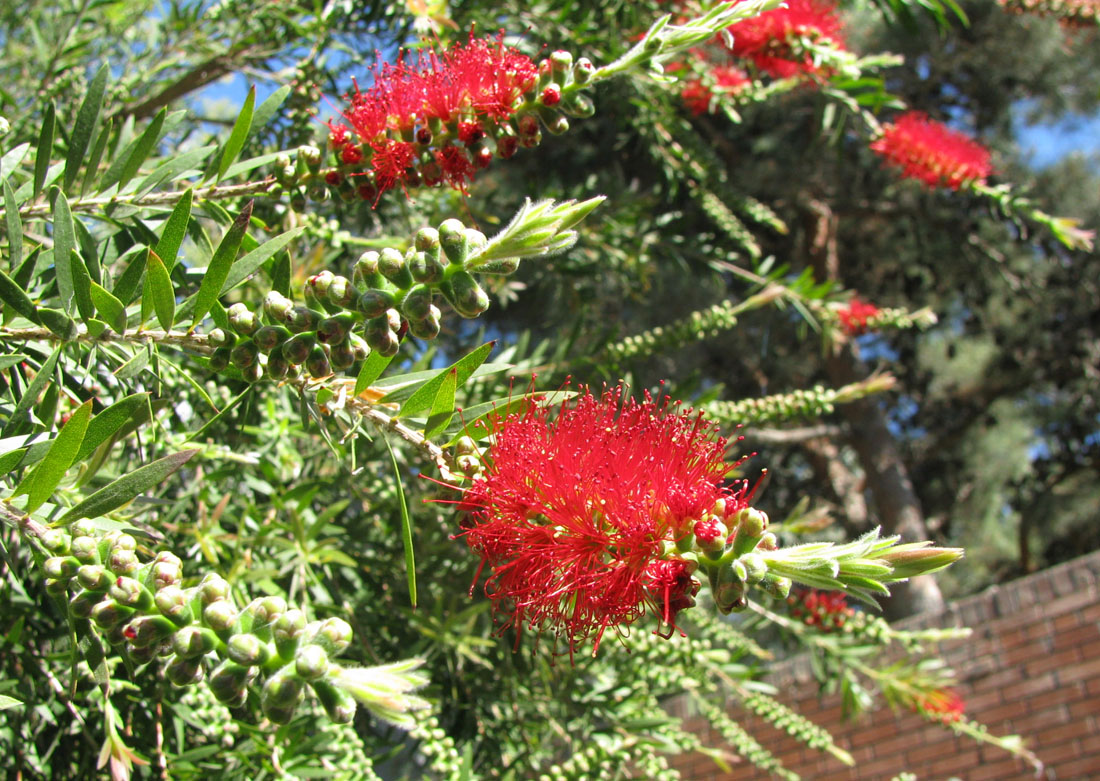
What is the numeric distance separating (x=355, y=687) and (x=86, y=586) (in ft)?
0.94

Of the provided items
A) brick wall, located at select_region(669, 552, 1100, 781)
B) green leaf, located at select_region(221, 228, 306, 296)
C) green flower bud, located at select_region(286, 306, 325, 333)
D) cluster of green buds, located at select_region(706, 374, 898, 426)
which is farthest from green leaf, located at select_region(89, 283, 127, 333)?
brick wall, located at select_region(669, 552, 1100, 781)

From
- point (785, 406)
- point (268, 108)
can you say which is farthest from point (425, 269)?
point (785, 406)

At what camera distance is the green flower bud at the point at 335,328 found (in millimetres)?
923

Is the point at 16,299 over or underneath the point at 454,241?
underneath

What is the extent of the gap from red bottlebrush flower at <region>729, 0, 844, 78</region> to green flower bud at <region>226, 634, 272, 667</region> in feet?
7.30

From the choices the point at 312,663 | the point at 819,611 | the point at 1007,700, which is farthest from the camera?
the point at 1007,700

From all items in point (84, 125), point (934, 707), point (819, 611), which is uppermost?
point (84, 125)

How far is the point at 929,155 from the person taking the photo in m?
2.83

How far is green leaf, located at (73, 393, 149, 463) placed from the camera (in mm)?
910

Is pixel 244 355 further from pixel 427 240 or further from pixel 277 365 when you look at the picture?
pixel 427 240

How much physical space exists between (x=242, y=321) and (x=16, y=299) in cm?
28

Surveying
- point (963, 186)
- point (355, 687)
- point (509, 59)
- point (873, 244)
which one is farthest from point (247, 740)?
point (873, 244)

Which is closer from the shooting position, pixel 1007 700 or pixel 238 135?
pixel 238 135

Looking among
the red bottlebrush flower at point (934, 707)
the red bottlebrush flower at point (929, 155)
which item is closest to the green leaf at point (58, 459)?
the red bottlebrush flower at point (934, 707)
